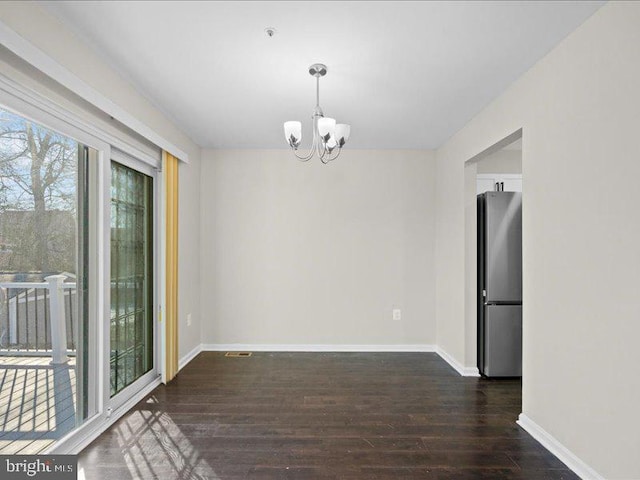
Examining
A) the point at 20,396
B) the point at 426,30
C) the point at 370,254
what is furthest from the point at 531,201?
the point at 20,396

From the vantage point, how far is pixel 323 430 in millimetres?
2453

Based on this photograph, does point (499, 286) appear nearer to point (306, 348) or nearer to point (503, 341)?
point (503, 341)

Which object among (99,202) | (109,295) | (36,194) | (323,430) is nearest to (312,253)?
(323,430)

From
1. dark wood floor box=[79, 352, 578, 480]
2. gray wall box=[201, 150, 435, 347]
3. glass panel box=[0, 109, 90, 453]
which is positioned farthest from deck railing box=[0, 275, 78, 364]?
gray wall box=[201, 150, 435, 347]

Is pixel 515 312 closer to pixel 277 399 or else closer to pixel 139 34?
pixel 277 399

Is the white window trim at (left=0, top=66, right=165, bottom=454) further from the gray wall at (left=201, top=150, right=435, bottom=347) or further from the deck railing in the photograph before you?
the gray wall at (left=201, top=150, right=435, bottom=347)

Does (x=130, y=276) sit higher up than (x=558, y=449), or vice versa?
(x=130, y=276)

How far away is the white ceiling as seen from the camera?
1.84 meters

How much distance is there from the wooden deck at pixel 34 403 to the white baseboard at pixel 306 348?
7.04 ft

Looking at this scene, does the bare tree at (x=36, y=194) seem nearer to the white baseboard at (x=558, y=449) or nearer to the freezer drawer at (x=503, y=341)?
the white baseboard at (x=558, y=449)

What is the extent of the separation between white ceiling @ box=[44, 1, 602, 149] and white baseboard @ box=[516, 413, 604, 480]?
8.37 feet

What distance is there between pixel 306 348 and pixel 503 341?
89.2 inches

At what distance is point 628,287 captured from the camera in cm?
167

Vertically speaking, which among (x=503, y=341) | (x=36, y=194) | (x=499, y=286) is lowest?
(x=503, y=341)
